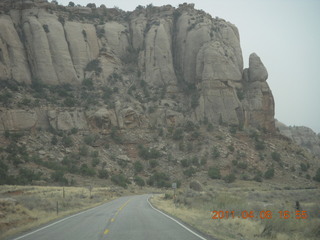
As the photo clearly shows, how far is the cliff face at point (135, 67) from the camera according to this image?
224 ft

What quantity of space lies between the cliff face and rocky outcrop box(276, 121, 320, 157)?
7797 centimetres

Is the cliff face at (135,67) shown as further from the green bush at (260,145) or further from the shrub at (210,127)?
the green bush at (260,145)

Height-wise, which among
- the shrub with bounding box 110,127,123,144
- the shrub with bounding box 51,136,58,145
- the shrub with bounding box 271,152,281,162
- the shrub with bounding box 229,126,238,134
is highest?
the shrub with bounding box 229,126,238,134

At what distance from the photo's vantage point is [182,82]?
8194 cm

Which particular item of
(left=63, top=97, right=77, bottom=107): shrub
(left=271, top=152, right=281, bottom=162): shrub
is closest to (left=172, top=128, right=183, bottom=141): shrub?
(left=271, top=152, right=281, bottom=162): shrub

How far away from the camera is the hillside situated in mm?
57719

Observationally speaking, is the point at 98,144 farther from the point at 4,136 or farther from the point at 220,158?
the point at 220,158

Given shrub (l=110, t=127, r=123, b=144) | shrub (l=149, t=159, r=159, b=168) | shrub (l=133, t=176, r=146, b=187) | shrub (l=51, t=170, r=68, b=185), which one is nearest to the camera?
shrub (l=51, t=170, r=68, b=185)

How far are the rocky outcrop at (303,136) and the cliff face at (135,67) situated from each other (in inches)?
3070

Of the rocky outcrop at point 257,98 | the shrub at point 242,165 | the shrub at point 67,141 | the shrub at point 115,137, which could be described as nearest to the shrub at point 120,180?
the shrub at point 115,137

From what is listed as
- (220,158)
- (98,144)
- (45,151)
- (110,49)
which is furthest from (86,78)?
(220,158)

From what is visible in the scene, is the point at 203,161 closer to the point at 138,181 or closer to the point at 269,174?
the point at 269,174

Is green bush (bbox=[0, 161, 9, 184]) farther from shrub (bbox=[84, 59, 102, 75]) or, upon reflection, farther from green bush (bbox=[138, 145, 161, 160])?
shrub (bbox=[84, 59, 102, 75])

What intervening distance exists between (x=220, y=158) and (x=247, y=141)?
29.0 feet
